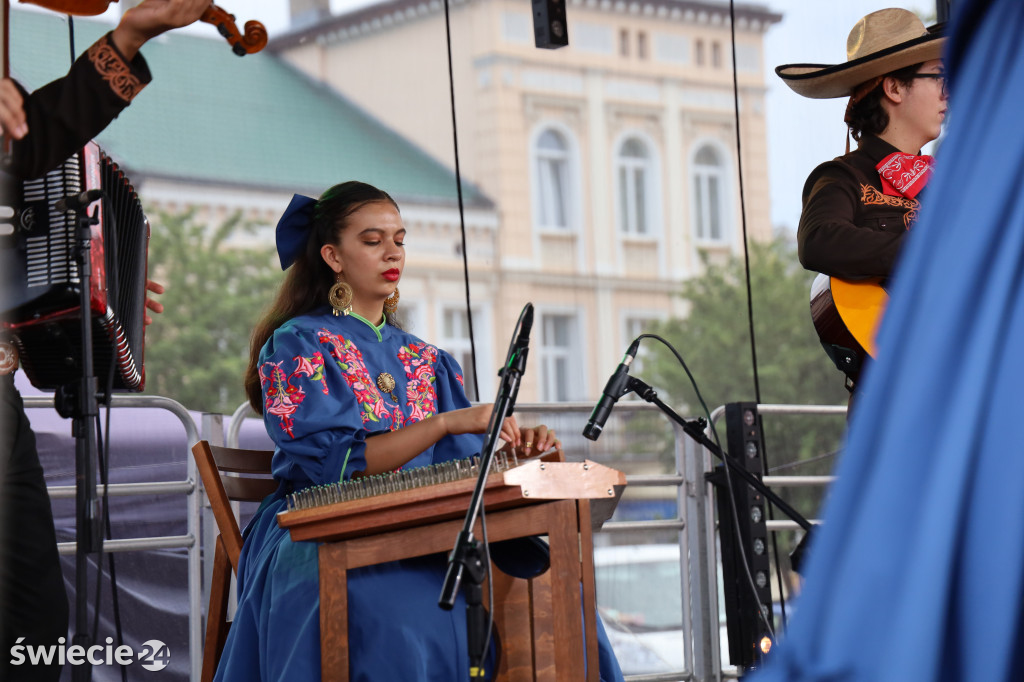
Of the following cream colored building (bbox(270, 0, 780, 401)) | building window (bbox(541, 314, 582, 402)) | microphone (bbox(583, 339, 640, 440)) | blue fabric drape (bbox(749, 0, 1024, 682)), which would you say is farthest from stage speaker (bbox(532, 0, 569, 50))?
building window (bbox(541, 314, 582, 402))

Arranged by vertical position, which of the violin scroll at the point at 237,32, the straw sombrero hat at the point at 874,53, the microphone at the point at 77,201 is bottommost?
the microphone at the point at 77,201

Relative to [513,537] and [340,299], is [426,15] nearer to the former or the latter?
[340,299]

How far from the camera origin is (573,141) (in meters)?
33.3

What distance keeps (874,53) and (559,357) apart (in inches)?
1174

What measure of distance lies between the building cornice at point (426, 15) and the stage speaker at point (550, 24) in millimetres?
29886

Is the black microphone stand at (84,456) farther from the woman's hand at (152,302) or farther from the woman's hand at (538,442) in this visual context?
the woman's hand at (538,442)

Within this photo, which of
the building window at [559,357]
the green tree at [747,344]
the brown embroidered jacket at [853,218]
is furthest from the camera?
the building window at [559,357]

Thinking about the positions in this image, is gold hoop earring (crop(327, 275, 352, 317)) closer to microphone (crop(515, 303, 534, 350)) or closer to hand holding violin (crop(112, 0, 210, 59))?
hand holding violin (crop(112, 0, 210, 59))

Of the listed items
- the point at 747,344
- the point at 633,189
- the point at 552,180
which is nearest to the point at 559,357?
the point at 552,180

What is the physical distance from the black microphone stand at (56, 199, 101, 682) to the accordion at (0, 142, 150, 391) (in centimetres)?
2

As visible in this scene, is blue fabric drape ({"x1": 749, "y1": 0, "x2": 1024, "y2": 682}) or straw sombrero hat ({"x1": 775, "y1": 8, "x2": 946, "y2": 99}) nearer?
blue fabric drape ({"x1": 749, "y1": 0, "x2": 1024, "y2": 682})

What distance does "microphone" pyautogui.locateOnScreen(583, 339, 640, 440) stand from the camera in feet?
8.75

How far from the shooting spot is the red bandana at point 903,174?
2959mm

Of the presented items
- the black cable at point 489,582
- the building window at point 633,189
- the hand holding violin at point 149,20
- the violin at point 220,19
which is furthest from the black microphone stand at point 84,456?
the building window at point 633,189
